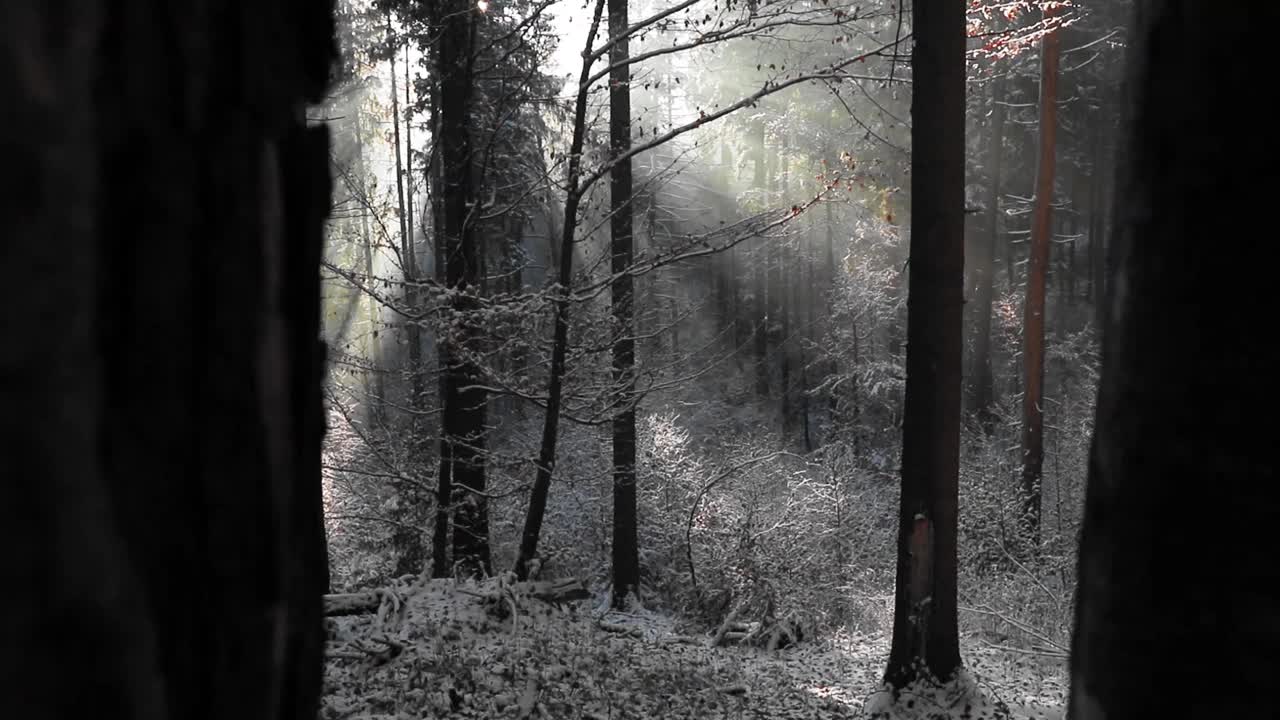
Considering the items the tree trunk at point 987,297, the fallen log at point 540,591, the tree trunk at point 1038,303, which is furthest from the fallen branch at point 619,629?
the tree trunk at point 987,297

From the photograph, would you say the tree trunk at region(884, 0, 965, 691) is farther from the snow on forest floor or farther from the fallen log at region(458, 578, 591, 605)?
the fallen log at region(458, 578, 591, 605)

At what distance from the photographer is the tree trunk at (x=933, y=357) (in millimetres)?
6934

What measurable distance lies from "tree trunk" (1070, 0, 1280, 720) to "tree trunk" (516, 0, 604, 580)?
25.3 feet

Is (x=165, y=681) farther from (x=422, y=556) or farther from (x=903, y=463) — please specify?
(x=422, y=556)

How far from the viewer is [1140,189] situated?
74 cm

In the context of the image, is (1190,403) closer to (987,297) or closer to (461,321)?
(461,321)

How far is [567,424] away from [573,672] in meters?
13.7

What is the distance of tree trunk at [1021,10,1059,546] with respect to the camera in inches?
607

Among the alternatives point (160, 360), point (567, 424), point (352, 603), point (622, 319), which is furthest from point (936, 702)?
point (567, 424)

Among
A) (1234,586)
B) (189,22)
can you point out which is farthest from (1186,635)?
(189,22)

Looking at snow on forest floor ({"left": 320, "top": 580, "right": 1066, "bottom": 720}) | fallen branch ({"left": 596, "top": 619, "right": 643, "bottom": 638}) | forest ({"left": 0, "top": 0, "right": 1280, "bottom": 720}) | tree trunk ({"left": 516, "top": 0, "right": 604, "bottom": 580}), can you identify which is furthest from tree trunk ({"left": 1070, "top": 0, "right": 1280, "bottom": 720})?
fallen branch ({"left": 596, "top": 619, "right": 643, "bottom": 638})

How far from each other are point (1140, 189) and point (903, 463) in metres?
7.23

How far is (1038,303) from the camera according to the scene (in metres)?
15.8

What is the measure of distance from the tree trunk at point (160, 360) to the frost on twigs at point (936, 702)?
746cm
